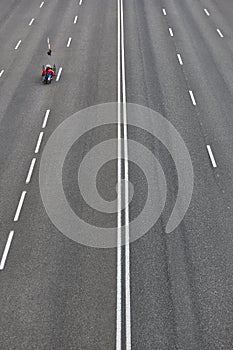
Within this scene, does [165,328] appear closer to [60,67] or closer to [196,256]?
[196,256]

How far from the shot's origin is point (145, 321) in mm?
12773

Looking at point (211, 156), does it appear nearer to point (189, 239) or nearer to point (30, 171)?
point (189, 239)

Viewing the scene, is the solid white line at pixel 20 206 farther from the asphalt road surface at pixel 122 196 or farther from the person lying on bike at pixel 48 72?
the person lying on bike at pixel 48 72

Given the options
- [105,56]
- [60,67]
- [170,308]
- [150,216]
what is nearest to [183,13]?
[105,56]

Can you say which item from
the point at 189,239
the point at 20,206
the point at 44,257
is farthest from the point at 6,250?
the point at 189,239

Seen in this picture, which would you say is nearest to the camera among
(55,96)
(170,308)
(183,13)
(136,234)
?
(170,308)

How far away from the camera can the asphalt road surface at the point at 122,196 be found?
12797 mm

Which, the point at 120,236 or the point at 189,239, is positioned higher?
the point at 120,236

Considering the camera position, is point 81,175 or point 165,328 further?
point 81,175

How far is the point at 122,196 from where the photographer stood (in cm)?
1772

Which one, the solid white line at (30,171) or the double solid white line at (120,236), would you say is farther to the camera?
the solid white line at (30,171)

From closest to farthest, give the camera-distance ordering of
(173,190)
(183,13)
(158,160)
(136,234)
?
(136,234) → (173,190) → (158,160) → (183,13)

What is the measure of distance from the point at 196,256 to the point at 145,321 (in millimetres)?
3254

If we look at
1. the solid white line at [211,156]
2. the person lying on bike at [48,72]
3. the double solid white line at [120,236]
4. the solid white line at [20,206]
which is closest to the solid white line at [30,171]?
the solid white line at [20,206]
